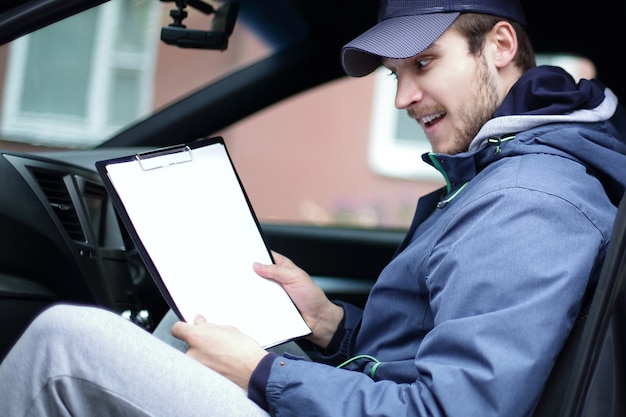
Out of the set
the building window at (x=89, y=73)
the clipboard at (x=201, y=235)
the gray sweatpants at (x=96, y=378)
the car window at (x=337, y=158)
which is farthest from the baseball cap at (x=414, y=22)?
the building window at (x=89, y=73)

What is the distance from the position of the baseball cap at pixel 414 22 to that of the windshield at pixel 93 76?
6.33 metres

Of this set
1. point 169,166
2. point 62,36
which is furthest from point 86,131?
point 169,166

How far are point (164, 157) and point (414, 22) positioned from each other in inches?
20.2

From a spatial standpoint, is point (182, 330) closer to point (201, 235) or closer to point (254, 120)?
point (201, 235)

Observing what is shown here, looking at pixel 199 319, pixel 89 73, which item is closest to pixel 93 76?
pixel 89 73

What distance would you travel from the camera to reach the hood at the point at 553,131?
5.13 feet

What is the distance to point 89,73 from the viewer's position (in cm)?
866

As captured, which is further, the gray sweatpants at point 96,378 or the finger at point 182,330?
the finger at point 182,330

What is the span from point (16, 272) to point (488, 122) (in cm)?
102

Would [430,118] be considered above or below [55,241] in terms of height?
above

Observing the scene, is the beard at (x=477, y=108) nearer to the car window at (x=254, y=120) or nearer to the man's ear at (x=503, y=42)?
the man's ear at (x=503, y=42)

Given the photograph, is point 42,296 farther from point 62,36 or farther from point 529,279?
point 62,36

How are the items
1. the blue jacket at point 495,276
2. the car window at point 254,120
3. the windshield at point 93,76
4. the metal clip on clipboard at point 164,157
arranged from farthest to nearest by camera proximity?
the car window at point 254,120 < the windshield at point 93,76 < the metal clip on clipboard at point 164,157 < the blue jacket at point 495,276

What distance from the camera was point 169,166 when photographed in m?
1.71
